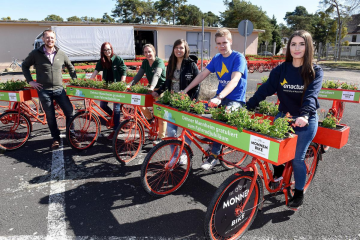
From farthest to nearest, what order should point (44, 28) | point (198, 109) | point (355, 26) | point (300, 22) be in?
point (300, 22)
point (355, 26)
point (44, 28)
point (198, 109)

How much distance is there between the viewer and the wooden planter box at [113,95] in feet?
14.2

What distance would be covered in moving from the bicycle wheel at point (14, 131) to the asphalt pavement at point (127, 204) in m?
0.53

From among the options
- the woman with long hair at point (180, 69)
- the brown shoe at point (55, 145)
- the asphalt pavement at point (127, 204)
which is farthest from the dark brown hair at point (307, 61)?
the brown shoe at point (55, 145)

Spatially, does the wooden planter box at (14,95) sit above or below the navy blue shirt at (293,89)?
below

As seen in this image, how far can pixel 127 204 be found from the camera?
338 centimetres

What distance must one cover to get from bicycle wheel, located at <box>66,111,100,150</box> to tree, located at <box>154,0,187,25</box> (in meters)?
55.6

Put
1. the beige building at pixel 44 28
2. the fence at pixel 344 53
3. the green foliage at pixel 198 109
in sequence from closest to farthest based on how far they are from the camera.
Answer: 1. the green foliage at pixel 198 109
2. the beige building at pixel 44 28
3. the fence at pixel 344 53

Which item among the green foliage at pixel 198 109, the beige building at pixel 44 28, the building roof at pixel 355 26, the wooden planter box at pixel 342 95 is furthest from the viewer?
the building roof at pixel 355 26

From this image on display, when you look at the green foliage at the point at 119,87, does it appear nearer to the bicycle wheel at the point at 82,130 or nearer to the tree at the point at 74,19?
the bicycle wheel at the point at 82,130

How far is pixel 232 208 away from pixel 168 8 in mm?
59724

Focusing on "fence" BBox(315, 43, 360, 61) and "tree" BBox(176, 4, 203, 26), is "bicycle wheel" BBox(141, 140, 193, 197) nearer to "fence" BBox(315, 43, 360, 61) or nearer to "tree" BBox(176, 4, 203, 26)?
"fence" BBox(315, 43, 360, 61)

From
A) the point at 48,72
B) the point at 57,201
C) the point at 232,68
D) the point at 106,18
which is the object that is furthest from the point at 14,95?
the point at 106,18

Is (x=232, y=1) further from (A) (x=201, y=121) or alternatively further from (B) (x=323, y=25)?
(A) (x=201, y=121)

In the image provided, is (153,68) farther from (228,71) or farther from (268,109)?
(268,109)
